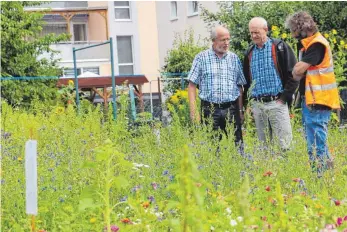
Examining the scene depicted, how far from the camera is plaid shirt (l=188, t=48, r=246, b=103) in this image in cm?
730

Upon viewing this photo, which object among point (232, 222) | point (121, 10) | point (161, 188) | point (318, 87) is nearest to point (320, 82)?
point (318, 87)

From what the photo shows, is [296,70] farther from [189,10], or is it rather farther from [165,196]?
[189,10]

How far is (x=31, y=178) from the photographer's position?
338 cm

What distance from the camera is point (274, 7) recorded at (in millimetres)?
16328

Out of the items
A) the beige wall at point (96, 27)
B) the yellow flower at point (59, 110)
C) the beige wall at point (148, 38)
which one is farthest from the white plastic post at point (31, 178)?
the beige wall at point (96, 27)

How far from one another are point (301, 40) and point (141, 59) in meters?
33.9

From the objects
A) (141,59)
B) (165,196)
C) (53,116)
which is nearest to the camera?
(165,196)

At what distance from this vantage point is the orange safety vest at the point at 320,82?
6.94 metres

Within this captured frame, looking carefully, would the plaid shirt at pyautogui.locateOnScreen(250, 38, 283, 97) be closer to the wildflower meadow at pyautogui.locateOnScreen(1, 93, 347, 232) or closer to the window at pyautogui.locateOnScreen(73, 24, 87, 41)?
the wildflower meadow at pyautogui.locateOnScreen(1, 93, 347, 232)

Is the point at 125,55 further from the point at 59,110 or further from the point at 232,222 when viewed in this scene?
the point at 232,222

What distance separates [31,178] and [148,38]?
37.7 m

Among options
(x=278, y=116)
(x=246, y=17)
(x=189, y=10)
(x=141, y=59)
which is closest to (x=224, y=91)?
(x=278, y=116)

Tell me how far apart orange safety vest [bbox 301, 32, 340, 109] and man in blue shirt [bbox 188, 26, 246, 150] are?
0.67 metres

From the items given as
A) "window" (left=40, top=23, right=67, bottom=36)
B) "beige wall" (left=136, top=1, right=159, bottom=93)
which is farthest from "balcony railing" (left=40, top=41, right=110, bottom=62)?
"beige wall" (left=136, top=1, right=159, bottom=93)
